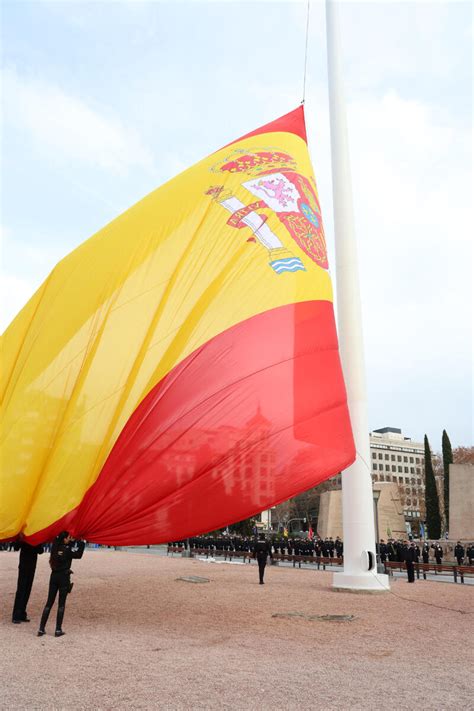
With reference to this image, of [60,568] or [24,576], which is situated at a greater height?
[60,568]

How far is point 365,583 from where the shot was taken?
17.2m

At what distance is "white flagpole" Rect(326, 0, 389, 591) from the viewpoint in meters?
17.5

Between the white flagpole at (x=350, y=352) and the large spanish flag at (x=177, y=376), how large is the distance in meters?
7.18

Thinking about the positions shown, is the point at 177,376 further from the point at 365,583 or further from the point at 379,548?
the point at 379,548

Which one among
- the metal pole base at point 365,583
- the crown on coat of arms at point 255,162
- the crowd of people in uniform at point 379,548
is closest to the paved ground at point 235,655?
the metal pole base at point 365,583

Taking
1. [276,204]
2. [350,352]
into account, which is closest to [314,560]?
[350,352]

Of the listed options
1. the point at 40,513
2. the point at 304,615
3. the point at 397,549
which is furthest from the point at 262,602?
the point at 397,549

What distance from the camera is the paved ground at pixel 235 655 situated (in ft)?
20.7

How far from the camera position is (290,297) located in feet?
35.3

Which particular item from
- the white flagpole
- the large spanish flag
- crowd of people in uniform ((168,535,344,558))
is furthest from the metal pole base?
crowd of people in uniform ((168,535,344,558))

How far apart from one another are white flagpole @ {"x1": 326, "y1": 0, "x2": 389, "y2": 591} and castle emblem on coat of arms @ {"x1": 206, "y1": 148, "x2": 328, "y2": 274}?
262 inches

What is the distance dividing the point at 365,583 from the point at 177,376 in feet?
35.7

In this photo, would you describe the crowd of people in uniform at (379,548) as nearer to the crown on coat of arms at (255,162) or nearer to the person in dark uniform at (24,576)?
the person in dark uniform at (24,576)

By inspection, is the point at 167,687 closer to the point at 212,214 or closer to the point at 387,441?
the point at 212,214
